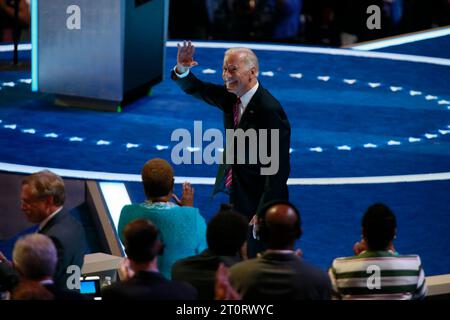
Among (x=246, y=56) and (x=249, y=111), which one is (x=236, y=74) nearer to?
(x=246, y=56)

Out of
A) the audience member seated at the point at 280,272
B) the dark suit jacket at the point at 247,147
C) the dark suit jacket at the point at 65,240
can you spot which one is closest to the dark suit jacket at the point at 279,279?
the audience member seated at the point at 280,272

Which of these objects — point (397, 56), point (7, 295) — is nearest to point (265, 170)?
point (7, 295)

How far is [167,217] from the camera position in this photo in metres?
6.31

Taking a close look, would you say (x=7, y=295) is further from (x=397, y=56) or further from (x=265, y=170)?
(x=397, y=56)

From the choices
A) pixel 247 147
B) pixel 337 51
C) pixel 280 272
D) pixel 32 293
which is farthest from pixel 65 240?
pixel 337 51

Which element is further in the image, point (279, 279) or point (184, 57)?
point (184, 57)

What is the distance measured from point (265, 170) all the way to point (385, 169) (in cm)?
341

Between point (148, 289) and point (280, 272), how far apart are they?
593 millimetres

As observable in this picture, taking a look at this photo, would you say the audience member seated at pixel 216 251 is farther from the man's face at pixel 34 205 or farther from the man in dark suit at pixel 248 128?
the man in dark suit at pixel 248 128

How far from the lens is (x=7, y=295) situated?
553 cm

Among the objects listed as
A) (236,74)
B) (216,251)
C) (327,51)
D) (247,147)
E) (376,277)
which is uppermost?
(236,74)

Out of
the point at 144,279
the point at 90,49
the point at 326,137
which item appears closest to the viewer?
the point at 144,279

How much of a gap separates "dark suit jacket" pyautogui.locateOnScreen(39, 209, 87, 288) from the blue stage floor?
272cm

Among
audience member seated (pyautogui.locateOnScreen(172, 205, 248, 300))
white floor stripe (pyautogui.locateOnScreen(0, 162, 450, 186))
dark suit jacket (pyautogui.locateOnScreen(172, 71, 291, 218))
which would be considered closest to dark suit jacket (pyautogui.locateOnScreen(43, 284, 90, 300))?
audience member seated (pyautogui.locateOnScreen(172, 205, 248, 300))
